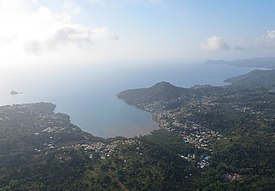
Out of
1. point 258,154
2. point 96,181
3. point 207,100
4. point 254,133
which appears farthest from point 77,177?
point 207,100

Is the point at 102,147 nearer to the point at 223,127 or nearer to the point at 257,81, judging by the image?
the point at 223,127

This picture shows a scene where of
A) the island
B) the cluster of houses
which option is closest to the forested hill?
the island

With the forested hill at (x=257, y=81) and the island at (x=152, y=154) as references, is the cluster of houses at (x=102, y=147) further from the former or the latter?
the forested hill at (x=257, y=81)

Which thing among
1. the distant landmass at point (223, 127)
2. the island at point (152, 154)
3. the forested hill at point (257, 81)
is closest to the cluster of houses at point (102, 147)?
the island at point (152, 154)

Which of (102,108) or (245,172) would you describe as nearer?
(245,172)

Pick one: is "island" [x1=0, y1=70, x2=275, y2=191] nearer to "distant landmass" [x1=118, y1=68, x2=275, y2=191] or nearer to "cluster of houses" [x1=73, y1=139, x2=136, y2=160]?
"cluster of houses" [x1=73, y1=139, x2=136, y2=160]

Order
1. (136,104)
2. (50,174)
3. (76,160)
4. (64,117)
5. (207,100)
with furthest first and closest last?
(136,104) < (207,100) < (64,117) < (76,160) < (50,174)

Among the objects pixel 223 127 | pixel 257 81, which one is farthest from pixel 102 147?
pixel 257 81

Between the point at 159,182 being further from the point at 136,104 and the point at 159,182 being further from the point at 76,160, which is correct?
the point at 136,104
